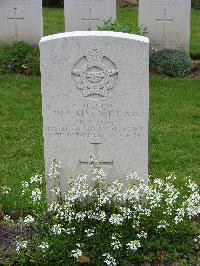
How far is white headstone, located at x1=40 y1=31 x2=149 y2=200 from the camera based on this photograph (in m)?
4.88

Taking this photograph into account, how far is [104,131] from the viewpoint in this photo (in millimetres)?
5102

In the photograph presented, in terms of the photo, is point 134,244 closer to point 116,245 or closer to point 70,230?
point 116,245

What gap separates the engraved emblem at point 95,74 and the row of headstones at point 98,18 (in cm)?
629

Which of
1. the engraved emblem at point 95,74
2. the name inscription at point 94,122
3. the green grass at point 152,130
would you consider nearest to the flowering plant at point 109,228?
the name inscription at point 94,122

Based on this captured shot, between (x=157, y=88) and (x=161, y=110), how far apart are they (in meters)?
1.09

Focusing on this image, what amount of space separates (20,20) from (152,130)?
4418mm

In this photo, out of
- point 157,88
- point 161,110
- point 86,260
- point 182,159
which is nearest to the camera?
point 86,260

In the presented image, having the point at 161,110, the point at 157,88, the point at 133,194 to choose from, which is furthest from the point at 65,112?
the point at 157,88

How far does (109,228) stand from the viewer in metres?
4.72

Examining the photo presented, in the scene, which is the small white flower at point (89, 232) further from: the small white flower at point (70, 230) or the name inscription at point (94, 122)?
the name inscription at point (94, 122)

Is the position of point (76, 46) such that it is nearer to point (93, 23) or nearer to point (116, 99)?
point (116, 99)

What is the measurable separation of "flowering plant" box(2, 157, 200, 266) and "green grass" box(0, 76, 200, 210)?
0.93m

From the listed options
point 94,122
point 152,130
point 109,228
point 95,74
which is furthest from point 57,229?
point 152,130

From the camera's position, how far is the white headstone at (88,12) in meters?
11.1
